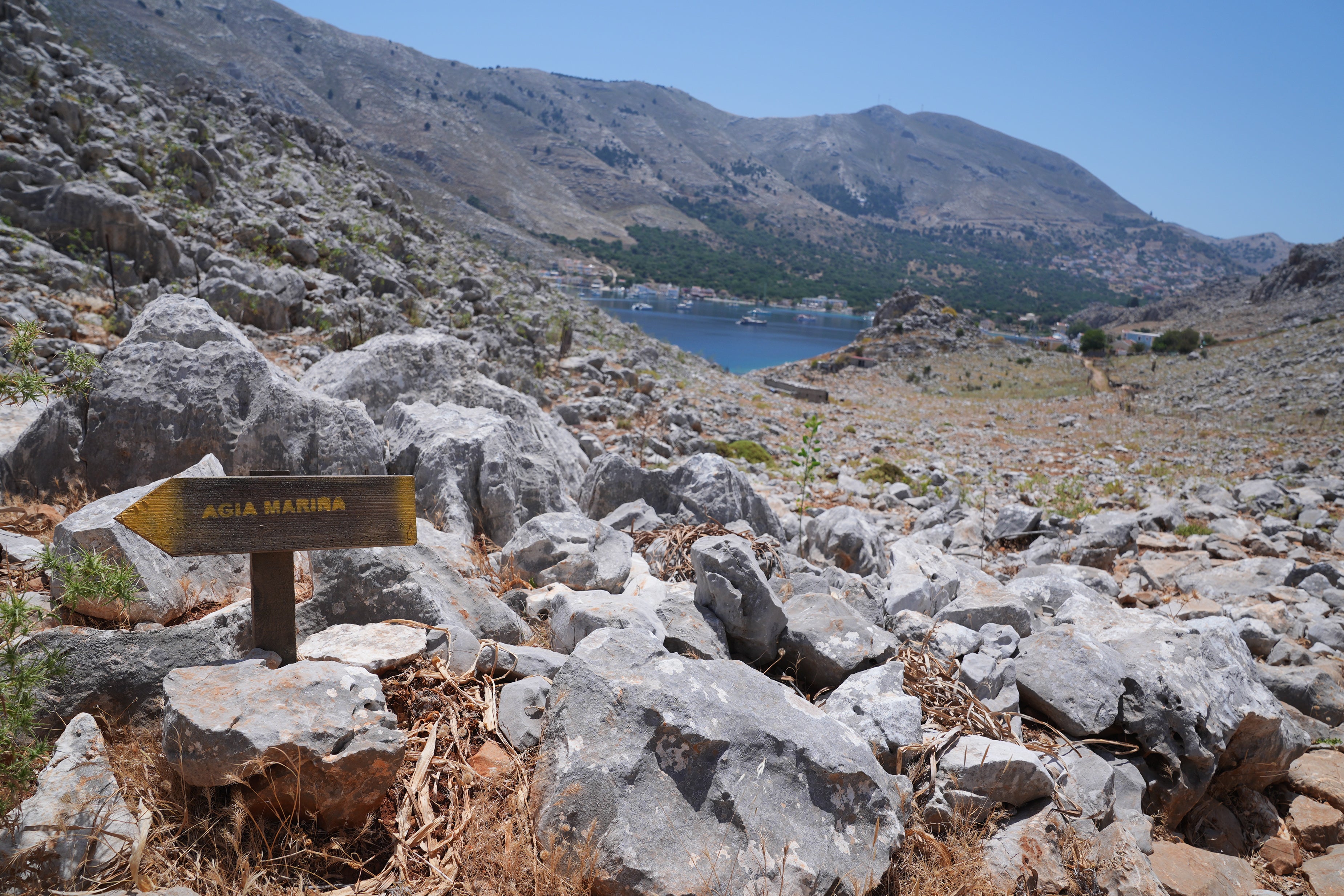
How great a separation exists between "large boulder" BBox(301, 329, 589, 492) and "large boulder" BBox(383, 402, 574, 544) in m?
0.63

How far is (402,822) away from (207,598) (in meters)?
1.74

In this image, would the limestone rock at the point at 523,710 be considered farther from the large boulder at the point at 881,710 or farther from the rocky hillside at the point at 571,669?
the large boulder at the point at 881,710

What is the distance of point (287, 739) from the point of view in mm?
2346

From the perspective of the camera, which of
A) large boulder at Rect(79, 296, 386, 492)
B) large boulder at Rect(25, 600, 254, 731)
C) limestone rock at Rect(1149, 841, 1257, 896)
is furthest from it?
large boulder at Rect(79, 296, 386, 492)

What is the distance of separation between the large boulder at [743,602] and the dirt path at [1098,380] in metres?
32.8

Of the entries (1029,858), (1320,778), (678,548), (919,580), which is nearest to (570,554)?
(678,548)

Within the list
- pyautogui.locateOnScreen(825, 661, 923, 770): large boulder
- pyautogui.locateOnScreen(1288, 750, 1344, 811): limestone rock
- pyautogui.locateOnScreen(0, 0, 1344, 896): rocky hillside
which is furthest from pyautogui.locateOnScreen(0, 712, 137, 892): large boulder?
pyautogui.locateOnScreen(1288, 750, 1344, 811): limestone rock

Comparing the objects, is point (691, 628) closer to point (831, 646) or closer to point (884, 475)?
point (831, 646)

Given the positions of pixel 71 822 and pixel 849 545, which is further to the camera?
pixel 849 545

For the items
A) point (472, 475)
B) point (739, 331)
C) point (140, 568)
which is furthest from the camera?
point (739, 331)

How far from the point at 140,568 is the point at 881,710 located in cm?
357

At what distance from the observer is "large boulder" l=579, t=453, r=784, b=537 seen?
6.04m

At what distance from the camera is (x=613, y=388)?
50.2ft

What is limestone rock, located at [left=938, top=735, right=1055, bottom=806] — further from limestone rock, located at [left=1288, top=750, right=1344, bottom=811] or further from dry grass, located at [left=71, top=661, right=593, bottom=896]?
limestone rock, located at [left=1288, top=750, right=1344, bottom=811]
